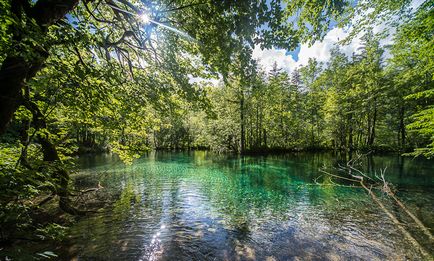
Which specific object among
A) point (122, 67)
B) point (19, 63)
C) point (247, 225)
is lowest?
point (247, 225)

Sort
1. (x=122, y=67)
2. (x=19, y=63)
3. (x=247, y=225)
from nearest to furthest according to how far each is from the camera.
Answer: (x=19, y=63) < (x=122, y=67) < (x=247, y=225)

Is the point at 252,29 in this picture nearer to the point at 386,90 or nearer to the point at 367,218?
the point at 367,218

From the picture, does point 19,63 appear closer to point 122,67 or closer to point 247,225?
point 122,67

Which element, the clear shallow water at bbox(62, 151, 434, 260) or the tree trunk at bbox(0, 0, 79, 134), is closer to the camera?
the tree trunk at bbox(0, 0, 79, 134)

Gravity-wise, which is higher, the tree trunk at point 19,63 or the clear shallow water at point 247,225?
the tree trunk at point 19,63

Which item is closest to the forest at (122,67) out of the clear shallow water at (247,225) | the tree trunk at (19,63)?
the tree trunk at (19,63)

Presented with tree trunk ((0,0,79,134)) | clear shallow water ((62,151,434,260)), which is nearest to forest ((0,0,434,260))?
tree trunk ((0,0,79,134))

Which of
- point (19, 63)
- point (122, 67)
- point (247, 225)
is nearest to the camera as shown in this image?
point (19, 63)

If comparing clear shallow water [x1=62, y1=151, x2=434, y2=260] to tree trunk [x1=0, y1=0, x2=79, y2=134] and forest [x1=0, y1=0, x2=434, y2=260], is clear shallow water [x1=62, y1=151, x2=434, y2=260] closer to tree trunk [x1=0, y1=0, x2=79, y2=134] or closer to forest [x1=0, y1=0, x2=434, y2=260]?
forest [x1=0, y1=0, x2=434, y2=260]

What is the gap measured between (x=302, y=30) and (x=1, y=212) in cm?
606

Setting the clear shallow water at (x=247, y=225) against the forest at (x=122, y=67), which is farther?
the clear shallow water at (x=247, y=225)

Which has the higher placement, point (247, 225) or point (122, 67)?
point (122, 67)

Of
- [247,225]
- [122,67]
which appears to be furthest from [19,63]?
[247,225]

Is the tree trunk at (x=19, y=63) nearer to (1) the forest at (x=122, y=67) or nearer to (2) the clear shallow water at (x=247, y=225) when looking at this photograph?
(1) the forest at (x=122, y=67)
